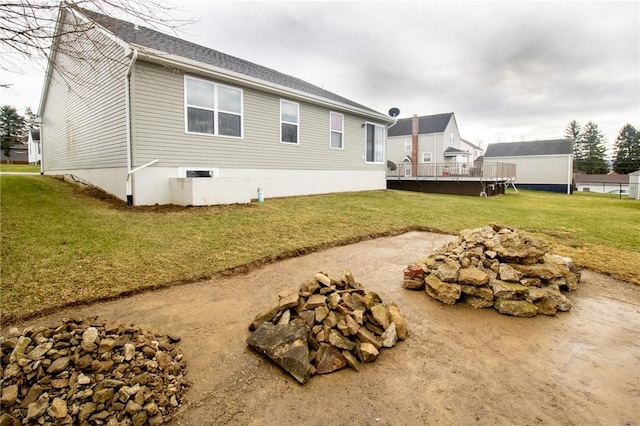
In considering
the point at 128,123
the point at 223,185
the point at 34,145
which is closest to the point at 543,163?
the point at 223,185

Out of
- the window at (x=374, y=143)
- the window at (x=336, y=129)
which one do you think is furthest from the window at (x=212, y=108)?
the window at (x=374, y=143)

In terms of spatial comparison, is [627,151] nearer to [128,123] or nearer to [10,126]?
[128,123]

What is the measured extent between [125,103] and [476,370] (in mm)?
9213

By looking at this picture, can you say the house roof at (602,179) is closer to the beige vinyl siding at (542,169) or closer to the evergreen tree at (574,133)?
the evergreen tree at (574,133)

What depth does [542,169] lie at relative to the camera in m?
30.9

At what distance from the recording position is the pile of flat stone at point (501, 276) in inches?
147

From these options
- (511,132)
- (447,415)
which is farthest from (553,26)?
(511,132)

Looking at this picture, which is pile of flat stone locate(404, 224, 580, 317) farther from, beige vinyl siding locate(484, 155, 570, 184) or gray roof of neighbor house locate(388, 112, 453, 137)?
beige vinyl siding locate(484, 155, 570, 184)

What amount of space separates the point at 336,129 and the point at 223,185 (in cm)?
662

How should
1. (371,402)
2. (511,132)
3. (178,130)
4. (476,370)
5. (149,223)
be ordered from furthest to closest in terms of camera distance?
(511,132)
(178,130)
(149,223)
(476,370)
(371,402)

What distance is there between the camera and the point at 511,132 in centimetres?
5700

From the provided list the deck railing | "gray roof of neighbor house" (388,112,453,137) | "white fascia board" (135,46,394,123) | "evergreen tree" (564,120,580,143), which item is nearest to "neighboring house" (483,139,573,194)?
"gray roof of neighbor house" (388,112,453,137)

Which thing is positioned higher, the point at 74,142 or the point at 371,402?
the point at 74,142

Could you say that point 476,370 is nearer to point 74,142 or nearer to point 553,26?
point 553,26
